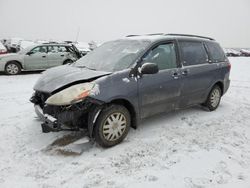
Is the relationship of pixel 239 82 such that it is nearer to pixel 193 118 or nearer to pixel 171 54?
pixel 193 118

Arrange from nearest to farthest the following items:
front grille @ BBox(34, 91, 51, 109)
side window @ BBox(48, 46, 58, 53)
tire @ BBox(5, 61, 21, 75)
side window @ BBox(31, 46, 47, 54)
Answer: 1. front grille @ BBox(34, 91, 51, 109)
2. tire @ BBox(5, 61, 21, 75)
3. side window @ BBox(31, 46, 47, 54)
4. side window @ BBox(48, 46, 58, 53)

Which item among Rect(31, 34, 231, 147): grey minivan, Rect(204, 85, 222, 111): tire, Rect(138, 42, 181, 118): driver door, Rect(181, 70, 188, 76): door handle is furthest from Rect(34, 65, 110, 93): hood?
Rect(204, 85, 222, 111): tire

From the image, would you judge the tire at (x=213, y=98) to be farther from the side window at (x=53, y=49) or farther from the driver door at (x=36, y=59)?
the side window at (x=53, y=49)

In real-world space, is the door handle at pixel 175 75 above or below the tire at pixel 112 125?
above

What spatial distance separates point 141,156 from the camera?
3.69m

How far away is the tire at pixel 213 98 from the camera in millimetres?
5789

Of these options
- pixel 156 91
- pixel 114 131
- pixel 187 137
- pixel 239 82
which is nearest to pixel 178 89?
pixel 156 91

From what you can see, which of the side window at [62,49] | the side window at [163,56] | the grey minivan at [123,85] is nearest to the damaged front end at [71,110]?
the grey minivan at [123,85]

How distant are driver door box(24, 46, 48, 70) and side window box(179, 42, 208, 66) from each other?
26.5 feet

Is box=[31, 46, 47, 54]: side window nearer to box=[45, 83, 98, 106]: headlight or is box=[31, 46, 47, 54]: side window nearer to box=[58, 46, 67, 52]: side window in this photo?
box=[58, 46, 67, 52]: side window

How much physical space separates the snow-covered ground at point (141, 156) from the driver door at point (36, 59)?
6420 mm

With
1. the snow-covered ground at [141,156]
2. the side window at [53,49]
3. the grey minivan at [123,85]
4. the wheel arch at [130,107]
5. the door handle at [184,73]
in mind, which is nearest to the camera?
the snow-covered ground at [141,156]

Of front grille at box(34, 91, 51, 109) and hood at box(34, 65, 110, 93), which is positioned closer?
hood at box(34, 65, 110, 93)

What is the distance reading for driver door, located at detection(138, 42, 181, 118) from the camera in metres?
4.20
